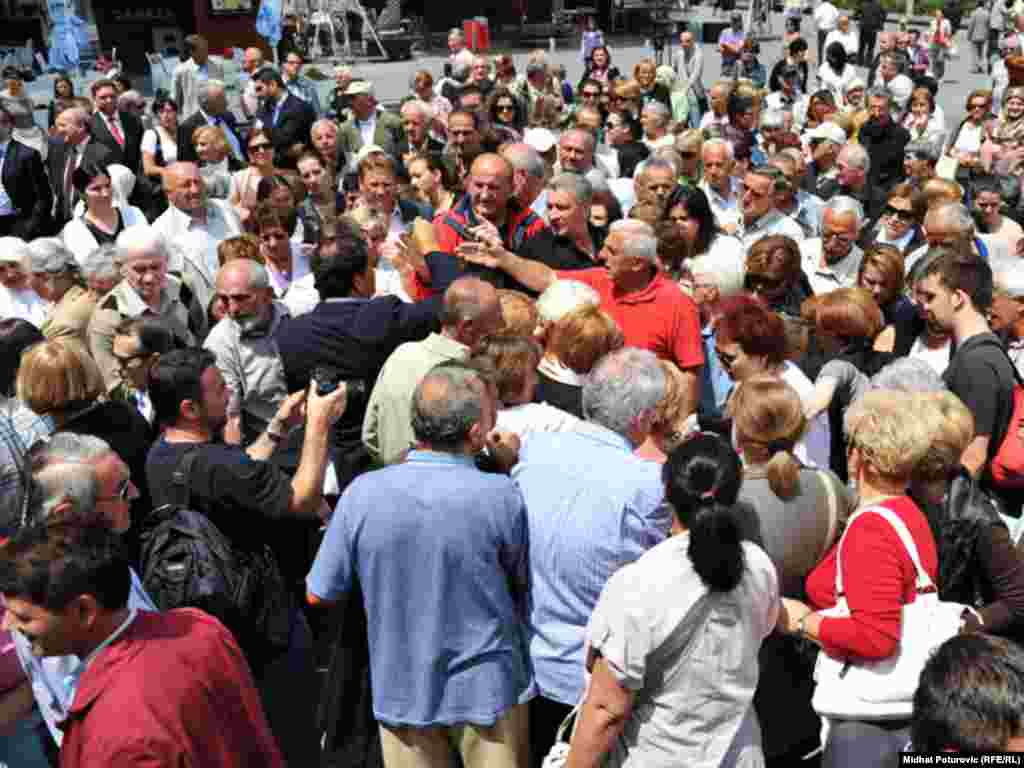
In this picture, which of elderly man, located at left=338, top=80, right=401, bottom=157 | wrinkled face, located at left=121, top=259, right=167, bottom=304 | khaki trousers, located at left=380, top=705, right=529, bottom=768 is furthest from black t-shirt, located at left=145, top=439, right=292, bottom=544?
elderly man, located at left=338, top=80, right=401, bottom=157

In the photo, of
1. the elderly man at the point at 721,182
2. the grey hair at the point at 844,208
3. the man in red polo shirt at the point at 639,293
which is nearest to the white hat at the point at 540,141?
the elderly man at the point at 721,182

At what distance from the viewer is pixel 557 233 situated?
498cm

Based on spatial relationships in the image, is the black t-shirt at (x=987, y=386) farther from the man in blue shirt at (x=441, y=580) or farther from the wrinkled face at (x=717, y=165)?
the wrinkled face at (x=717, y=165)

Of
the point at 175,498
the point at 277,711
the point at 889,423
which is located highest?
the point at 889,423

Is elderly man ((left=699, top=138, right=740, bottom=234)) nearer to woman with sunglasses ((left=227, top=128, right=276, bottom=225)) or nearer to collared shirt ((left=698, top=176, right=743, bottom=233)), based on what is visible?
collared shirt ((left=698, top=176, right=743, bottom=233))

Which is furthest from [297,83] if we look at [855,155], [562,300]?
[562,300]

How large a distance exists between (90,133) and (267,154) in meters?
2.51

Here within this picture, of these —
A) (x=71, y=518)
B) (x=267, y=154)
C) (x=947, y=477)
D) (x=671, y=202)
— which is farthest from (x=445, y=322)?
(x=267, y=154)

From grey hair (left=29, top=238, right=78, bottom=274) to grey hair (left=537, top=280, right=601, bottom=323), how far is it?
8.48 ft

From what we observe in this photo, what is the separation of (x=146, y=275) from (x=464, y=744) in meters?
2.94

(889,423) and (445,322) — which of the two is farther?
(445,322)

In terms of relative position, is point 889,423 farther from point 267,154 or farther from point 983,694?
point 267,154

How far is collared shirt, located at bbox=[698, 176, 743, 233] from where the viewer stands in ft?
22.2

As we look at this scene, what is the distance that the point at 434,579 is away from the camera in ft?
9.05
